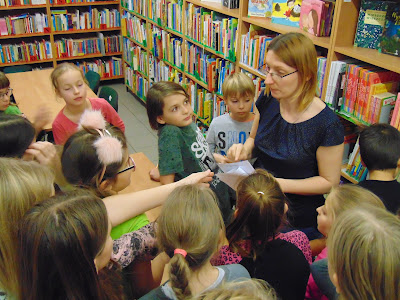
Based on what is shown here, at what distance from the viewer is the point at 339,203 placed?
139cm

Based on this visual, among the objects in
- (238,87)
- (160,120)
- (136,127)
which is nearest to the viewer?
(160,120)

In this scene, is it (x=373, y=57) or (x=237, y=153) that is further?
(x=373, y=57)

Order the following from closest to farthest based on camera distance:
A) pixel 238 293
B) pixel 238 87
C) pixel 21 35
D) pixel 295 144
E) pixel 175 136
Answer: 1. pixel 238 293
2. pixel 295 144
3. pixel 175 136
4. pixel 238 87
5. pixel 21 35

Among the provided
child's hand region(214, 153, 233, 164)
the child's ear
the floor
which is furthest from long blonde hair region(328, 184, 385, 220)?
the floor

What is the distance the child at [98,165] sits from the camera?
147 cm

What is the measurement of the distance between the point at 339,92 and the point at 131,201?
5.22 ft

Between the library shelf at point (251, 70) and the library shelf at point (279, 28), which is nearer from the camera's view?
the library shelf at point (279, 28)

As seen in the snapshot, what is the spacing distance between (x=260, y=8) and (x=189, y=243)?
7.89 ft

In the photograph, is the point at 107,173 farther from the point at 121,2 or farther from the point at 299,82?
the point at 121,2

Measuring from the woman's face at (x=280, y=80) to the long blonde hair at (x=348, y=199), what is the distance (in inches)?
20.9

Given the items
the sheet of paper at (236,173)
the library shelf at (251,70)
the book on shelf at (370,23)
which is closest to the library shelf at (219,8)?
the library shelf at (251,70)

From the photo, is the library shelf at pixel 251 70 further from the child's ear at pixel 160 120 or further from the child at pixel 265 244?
the child at pixel 265 244

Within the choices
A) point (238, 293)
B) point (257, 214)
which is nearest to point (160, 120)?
point (257, 214)

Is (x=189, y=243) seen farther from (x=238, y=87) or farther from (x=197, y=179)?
(x=238, y=87)
